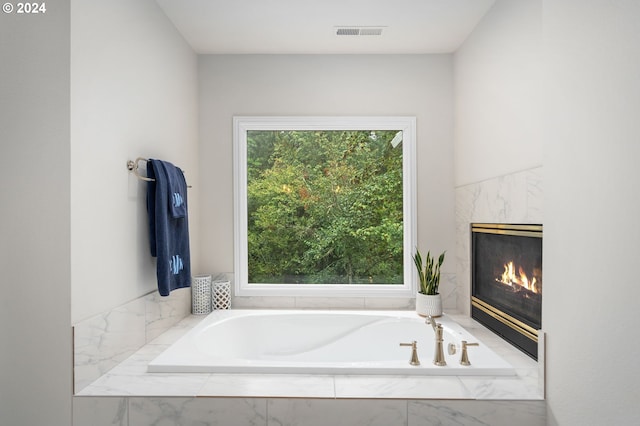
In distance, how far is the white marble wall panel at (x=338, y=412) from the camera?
1.58 meters

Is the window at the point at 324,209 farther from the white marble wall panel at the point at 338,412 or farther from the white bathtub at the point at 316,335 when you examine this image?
the white marble wall panel at the point at 338,412

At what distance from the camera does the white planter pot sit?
2.71 meters

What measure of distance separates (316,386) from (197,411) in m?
0.49

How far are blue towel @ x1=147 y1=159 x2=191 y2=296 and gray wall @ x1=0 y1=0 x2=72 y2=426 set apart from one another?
0.61 m

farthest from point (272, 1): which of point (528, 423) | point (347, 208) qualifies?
point (528, 423)

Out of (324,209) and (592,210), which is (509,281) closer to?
(592,210)

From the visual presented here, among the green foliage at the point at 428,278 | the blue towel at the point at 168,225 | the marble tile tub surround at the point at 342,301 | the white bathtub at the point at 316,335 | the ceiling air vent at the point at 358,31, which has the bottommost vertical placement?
the white bathtub at the point at 316,335

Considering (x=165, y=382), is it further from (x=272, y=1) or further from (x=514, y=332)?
(x=272, y=1)

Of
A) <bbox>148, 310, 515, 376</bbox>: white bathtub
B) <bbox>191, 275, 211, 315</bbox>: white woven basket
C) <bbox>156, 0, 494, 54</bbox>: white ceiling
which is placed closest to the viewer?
<bbox>156, 0, 494, 54</bbox>: white ceiling

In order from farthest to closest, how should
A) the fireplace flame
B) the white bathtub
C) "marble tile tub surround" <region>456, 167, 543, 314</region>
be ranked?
the white bathtub
the fireplace flame
"marble tile tub surround" <region>456, 167, 543, 314</region>

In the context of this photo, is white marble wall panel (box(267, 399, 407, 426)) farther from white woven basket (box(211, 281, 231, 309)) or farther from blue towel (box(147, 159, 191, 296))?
white woven basket (box(211, 281, 231, 309))

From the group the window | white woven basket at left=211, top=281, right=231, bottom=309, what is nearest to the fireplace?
the window

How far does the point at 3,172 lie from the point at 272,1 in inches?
64.1

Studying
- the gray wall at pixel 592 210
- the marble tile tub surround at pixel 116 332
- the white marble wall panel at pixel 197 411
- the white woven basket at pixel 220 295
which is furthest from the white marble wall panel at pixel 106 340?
the gray wall at pixel 592 210
